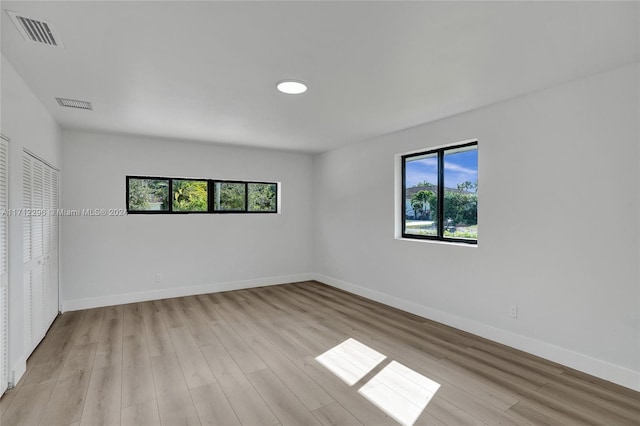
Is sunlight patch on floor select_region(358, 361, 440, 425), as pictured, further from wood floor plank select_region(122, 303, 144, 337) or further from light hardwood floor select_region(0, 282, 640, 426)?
wood floor plank select_region(122, 303, 144, 337)

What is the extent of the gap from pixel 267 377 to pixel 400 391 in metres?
1.05

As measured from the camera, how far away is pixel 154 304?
4.88m

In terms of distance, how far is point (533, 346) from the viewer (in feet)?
10.3

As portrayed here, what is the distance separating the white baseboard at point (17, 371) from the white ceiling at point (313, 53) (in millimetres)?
2294

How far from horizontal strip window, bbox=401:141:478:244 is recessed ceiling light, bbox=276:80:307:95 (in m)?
2.09

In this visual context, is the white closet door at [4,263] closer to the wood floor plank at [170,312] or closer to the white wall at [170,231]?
the wood floor plank at [170,312]

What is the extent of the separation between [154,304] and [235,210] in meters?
1.93

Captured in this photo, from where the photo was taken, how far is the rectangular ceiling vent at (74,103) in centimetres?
334

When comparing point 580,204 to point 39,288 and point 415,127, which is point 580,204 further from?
point 39,288

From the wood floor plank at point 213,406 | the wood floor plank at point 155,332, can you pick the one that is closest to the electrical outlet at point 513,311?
the wood floor plank at point 213,406

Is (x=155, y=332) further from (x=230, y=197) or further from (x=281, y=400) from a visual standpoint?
(x=230, y=197)

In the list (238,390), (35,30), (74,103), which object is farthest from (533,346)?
(74,103)

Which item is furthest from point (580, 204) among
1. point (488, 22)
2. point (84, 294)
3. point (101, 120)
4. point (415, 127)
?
point (84, 294)

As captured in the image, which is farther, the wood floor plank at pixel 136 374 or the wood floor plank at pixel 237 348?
the wood floor plank at pixel 237 348
